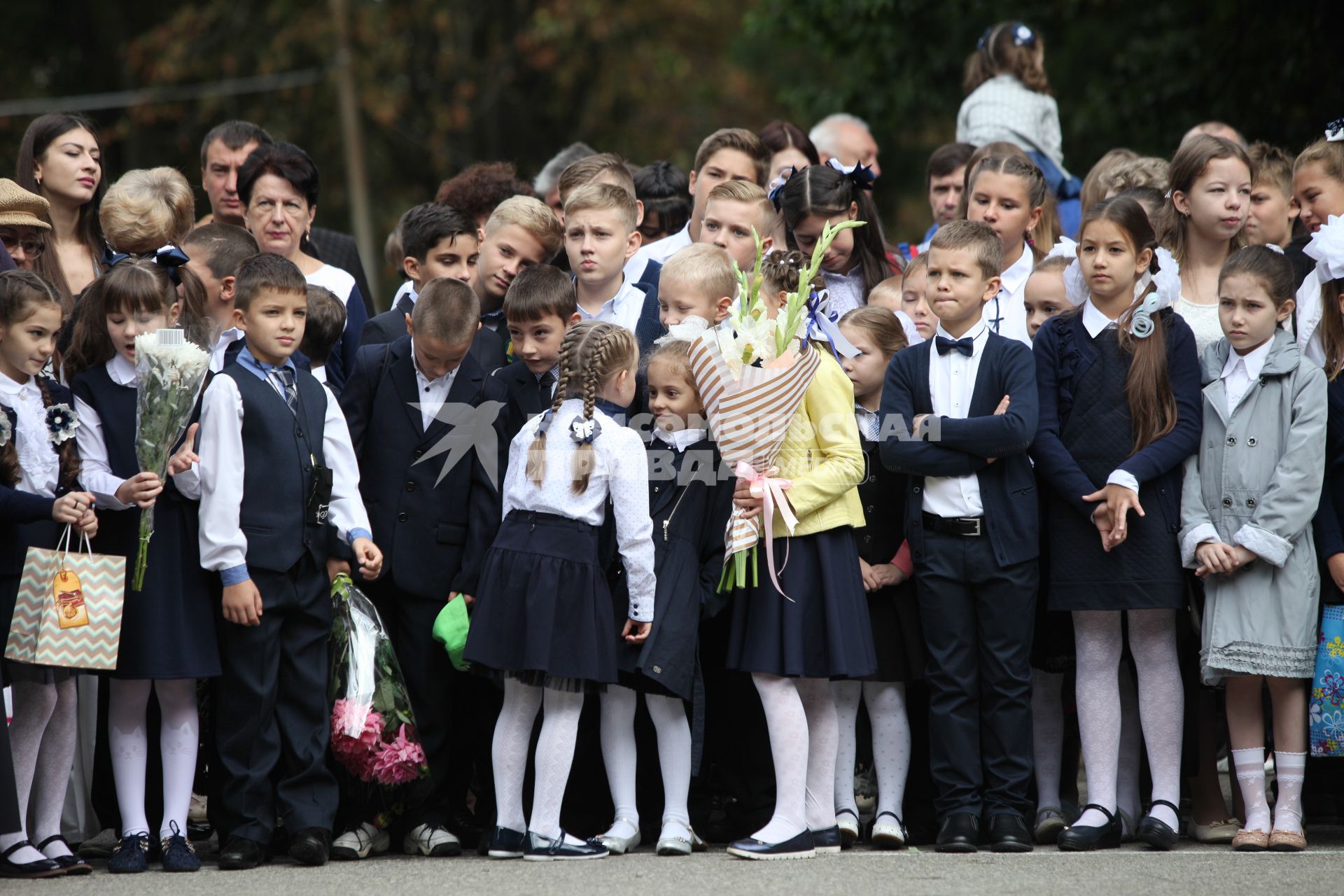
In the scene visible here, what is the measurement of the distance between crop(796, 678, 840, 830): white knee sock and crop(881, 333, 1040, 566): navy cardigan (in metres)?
0.61

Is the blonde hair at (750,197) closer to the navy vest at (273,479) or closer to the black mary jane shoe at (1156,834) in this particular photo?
the navy vest at (273,479)

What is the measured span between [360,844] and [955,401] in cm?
264

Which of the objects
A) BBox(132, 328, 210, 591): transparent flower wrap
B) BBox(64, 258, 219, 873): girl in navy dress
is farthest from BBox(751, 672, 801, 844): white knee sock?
BBox(132, 328, 210, 591): transparent flower wrap

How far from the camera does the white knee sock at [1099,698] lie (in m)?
5.61

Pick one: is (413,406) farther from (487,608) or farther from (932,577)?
(932,577)

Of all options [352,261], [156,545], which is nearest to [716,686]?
[156,545]

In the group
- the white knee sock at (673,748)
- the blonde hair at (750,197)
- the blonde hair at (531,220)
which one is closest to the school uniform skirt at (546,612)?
the white knee sock at (673,748)

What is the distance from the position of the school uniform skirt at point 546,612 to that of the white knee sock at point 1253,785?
2251mm

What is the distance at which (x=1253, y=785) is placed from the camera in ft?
18.1

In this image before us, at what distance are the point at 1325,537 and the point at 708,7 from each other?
58.5ft

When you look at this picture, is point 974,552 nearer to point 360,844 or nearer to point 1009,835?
point 1009,835

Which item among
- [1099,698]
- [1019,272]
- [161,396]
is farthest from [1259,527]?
[161,396]

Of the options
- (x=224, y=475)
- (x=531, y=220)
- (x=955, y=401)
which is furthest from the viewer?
(x=531, y=220)

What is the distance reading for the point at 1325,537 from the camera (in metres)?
5.59
